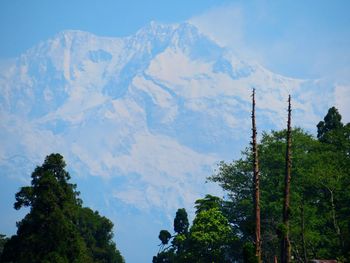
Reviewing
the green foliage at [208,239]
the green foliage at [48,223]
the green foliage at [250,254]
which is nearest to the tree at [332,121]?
the green foliage at [208,239]

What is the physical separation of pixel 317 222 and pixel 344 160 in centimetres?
786

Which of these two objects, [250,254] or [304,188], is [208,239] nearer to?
[304,188]

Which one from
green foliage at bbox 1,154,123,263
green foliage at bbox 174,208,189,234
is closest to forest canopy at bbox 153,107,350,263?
green foliage at bbox 1,154,123,263

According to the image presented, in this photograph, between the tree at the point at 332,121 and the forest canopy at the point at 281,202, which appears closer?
the forest canopy at the point at 281,202

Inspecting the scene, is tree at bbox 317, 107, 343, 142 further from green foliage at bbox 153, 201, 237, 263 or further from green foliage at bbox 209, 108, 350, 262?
green foliage at bbox 153, 201, 237, 263

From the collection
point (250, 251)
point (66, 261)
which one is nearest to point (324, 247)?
point (66, 261)

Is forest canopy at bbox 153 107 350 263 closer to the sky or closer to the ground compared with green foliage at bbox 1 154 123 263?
closer to the sky

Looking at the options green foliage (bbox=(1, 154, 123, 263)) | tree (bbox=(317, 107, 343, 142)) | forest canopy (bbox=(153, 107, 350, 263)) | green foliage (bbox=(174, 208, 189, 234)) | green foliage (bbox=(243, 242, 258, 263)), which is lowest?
green foliage (bbox=(243, 242, 258, 263))

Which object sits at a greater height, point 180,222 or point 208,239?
point 180,222

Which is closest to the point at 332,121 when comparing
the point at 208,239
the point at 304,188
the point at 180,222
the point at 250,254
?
the point at 304,188

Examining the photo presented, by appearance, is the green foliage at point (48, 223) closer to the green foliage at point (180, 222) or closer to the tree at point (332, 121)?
the tree at point (332, 121)

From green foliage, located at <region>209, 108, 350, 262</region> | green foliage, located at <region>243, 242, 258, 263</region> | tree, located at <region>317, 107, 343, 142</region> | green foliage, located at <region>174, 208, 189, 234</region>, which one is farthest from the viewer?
green foliage, located at <region>174, 208, 189, 234</region>

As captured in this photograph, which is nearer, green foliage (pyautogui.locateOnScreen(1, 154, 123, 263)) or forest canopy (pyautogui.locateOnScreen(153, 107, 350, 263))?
green foliage (pyautogui.locateOnScreen(1, 154, 123, 263))

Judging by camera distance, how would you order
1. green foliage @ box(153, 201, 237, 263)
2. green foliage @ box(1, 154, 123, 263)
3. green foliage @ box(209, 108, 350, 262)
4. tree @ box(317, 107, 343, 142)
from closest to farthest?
green foliage @ box(1, 154, 123, 263), green foliage @ box(209, 108, 350, 262), green foliage @ box(153, 201, 237, 263), tree @ box(317, 107, 343, 142)
